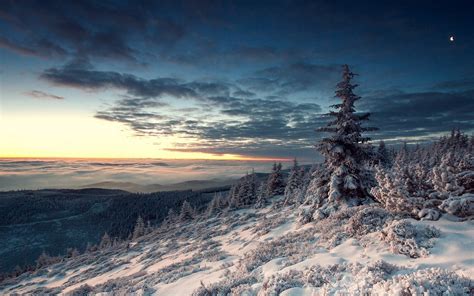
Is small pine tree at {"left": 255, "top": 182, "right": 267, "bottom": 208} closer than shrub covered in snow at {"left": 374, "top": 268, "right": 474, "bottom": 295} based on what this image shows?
No

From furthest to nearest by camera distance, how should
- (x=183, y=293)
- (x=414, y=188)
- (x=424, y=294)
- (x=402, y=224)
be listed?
(x=414, y=188), (x=183, y=293), (x=402, y=224), (x=424, y=294)

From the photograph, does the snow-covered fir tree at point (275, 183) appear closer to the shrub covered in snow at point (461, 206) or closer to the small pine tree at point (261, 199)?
the small pine tree at point (261, 199)

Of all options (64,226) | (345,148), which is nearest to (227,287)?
(345,148)

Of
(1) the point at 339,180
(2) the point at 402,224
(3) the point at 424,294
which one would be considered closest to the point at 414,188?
(2) the point at 402,224

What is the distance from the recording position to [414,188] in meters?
12.9

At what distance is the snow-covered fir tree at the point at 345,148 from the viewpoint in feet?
60.3

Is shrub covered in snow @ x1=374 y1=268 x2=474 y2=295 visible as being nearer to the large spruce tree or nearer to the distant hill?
the large spruce tree

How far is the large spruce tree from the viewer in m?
18.5

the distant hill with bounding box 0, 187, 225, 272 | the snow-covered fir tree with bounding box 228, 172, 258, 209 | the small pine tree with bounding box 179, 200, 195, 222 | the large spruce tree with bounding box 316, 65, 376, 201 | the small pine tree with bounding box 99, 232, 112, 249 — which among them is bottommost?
the distant hill with bounding box 0, 187, 225, 272

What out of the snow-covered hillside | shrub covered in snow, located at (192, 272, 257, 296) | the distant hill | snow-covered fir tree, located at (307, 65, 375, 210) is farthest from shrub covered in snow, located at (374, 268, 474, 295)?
the distant hill

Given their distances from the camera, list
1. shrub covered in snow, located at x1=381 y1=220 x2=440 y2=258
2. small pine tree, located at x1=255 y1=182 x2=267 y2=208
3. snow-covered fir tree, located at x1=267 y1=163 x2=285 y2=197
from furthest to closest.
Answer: snow-covered fir tree, located at x1=267 y1=163 x2=285 y2=197 → small pine tree, located at x1=255 y1=182 x2=267 y2=208 → shrub covered in snow, located at x1=381 y1=220 x2=440 y2=258

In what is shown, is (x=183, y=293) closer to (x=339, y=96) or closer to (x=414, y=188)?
(x=414, y=188)

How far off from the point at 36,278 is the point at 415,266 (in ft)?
127

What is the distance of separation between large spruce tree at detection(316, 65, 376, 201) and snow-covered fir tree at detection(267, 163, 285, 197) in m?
32.0
